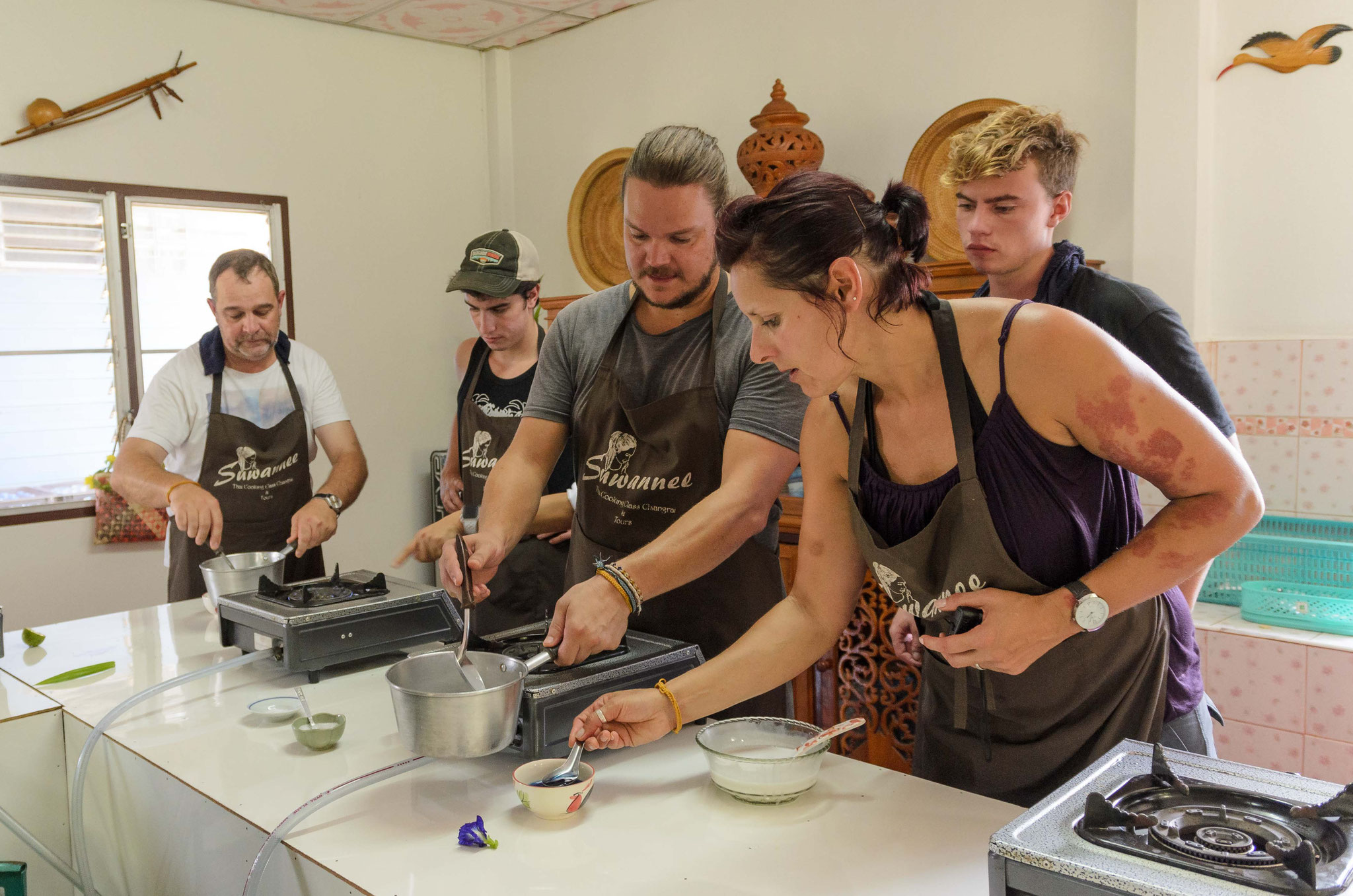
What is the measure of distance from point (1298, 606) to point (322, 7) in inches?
177

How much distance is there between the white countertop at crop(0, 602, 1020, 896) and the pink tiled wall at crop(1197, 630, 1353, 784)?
1829mm

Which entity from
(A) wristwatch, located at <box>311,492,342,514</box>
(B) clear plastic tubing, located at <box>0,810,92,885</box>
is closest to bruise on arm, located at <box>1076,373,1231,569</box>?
(B) clear plastic tubing, located at <box>0,810,92,885</box>

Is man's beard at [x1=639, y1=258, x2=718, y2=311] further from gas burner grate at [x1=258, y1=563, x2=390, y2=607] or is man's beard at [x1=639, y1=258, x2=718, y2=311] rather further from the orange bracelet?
the orange bracelet

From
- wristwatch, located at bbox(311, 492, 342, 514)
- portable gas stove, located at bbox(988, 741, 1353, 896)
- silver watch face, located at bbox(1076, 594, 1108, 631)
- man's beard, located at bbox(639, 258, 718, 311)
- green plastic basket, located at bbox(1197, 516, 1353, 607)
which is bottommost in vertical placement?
green plastic basket, located at bbox(1197, 516, 1353, 607)

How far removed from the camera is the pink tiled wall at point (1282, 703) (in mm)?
2701

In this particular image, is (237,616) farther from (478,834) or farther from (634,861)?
(634,861)

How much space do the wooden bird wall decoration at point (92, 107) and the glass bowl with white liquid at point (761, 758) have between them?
4003 millimetres

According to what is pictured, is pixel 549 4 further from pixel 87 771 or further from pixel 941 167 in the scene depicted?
pixel 87 771

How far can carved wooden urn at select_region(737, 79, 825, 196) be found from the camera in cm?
379

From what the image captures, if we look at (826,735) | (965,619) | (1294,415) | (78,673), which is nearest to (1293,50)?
(1294,415)

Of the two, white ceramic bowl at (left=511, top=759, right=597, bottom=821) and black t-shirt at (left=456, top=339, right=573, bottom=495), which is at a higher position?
black t-shirt at (left=456, top=339, right=573, bottom=495)

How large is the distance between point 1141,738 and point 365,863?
1054 mm

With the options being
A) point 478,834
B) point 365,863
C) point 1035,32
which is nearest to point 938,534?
point 478,834

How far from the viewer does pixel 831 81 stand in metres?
4.21
